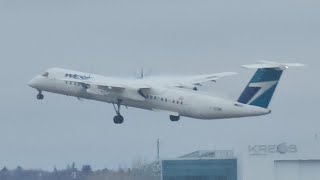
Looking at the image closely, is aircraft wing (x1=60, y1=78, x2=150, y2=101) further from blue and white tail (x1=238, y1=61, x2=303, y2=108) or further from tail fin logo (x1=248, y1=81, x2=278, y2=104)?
tail fin logo (x1=248, y1=81, x2=278, y2=104)

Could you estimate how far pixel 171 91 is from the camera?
7515 inches

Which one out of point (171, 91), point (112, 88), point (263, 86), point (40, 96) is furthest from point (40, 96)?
point (263, 86)

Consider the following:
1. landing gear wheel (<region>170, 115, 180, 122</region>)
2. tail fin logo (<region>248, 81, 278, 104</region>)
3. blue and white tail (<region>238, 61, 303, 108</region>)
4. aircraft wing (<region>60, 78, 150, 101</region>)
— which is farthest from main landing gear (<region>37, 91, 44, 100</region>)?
tail fin logo (<region>248, 81, 278, 104</region>)

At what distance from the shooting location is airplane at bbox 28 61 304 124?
186875 mm

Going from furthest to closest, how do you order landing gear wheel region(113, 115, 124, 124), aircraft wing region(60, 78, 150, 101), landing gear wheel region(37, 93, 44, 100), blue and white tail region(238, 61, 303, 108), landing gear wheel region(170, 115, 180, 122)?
1. landing gear wheel region(37, 93, 44, 100)
2. landing gear wheel region(113, 115, 124, 124)
3. aircraft wing region(60, 78, 150, 101)
4. landing gear wheel region(170, 115, 180, 122)
5. blue and white tail region(238, 61, 303, 108)

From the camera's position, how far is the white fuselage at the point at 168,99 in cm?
18612

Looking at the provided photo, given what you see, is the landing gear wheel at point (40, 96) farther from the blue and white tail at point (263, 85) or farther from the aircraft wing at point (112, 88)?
the blue and white tail at point (263, 85)

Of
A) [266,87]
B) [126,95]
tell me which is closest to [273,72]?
[266,87]

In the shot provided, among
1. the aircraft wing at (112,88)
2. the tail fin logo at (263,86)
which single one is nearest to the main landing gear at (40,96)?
the aircraft wing at (112,88)

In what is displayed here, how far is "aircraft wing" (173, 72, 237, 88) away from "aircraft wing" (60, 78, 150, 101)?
3605mm

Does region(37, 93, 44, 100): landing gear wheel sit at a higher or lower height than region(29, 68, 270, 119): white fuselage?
higher

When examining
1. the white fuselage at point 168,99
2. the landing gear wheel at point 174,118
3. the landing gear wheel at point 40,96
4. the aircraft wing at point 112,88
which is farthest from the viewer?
the landing gear wheel at point 40,96

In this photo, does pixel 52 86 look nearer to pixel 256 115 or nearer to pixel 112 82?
pixel 112 82

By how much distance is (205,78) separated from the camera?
196 meters
